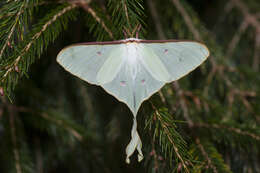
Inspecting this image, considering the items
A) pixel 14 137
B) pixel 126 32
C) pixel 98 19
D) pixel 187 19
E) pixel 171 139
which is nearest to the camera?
pixel 171 139

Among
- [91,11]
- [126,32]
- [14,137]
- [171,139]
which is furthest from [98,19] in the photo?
[14,137]

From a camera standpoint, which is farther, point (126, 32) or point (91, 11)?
point (91, 11)

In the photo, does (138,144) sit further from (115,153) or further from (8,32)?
(115,153)

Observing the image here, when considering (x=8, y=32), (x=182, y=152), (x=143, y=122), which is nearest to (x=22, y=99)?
(x=8, y=32)

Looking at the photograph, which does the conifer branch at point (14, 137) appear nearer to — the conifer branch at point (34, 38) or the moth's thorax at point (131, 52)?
the conifer branch at point (34, 38)

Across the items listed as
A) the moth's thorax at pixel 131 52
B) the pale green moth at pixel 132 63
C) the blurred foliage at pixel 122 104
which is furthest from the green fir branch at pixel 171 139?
the moth's thorax at pixel 131 52

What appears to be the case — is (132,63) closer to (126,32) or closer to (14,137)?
(126,32)
